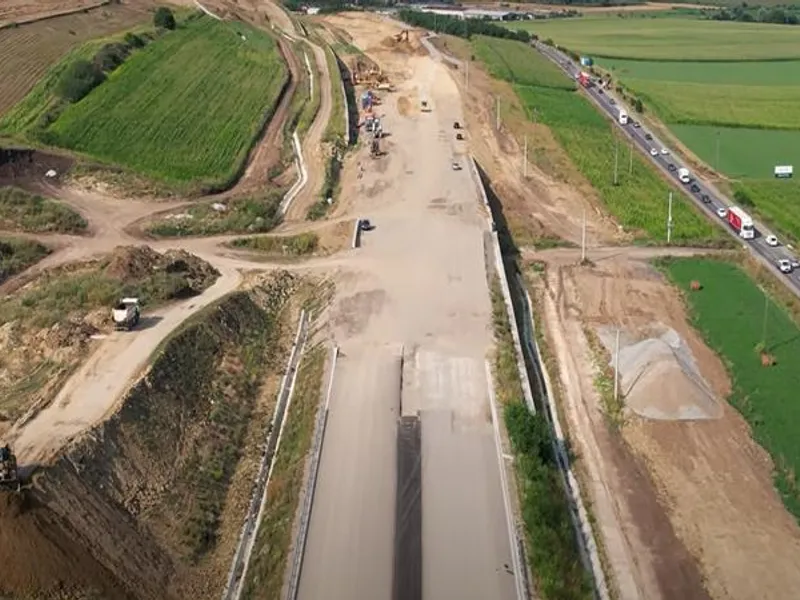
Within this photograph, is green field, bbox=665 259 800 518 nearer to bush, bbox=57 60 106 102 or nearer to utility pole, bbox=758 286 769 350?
utility pole, bbox=758 286 769 350

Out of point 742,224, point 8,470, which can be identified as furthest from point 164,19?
point 8,470

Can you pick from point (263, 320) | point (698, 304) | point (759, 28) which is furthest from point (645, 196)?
point (759, 28)

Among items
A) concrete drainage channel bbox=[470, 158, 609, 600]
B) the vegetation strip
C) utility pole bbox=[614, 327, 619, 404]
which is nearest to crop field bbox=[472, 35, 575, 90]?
concrete drainage channel bbox=[470, 158, 609, 600]

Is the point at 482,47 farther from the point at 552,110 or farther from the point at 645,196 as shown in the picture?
the point at 645,196

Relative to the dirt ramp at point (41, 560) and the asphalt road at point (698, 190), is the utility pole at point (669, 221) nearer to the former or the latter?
the asphalt road at point (698, 190)

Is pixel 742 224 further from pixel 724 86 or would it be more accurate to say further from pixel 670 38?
pixel 670 38

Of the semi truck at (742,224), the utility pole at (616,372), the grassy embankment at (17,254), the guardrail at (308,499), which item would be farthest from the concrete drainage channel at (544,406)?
the grassy embankment at (17,254)

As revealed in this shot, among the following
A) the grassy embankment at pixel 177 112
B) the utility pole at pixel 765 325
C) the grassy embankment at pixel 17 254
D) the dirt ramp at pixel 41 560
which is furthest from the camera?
the grassy embankment at pixel 177 112

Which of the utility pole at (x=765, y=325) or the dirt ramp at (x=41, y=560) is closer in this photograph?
the dirt ramp at (x=41, y=560)
